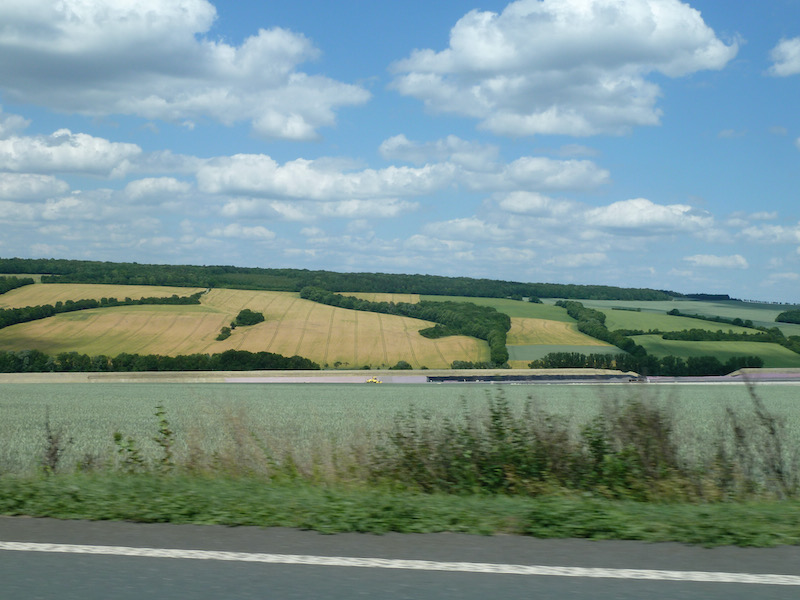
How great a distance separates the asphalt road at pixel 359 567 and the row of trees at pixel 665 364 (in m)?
74.5

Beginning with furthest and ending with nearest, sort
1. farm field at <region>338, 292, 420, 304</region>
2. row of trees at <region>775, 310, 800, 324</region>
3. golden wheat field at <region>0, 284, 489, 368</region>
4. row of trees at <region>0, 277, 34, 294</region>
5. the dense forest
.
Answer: the dense forest < farm field at <region>338, 292, 420, 304</region> < row of trees at <region>775, 310, 800, 324</region> < row of trees at <region>0, 277, 34, 294</region> < golden wheat field at <region>0, 284, 489, 368</region>

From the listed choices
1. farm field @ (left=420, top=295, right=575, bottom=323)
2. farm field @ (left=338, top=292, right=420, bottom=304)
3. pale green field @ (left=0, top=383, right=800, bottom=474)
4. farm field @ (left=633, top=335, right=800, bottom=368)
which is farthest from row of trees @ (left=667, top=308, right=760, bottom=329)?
pale green field @ (left=0, top=383, right=800, bottom=474)

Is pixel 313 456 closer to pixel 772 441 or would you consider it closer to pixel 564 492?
pixel 564 492

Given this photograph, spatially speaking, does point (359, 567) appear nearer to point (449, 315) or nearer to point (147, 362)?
point (147, 362)

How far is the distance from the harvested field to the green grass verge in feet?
311

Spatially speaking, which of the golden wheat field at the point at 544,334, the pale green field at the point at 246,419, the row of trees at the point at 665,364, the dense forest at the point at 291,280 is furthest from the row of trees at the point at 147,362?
the pale green field at the point at 246,419

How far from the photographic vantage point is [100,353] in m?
78.4

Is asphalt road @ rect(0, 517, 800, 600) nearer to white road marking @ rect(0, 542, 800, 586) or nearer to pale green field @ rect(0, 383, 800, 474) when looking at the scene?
white road marking @ rect(0, 542, 800, 586)

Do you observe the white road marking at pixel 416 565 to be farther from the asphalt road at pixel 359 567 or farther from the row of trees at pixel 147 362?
the row of trees at pixel 147 362

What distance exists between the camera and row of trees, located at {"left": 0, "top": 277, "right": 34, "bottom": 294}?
319ft

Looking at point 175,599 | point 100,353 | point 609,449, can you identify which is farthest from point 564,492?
point 100,353

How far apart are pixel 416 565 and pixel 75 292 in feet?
341

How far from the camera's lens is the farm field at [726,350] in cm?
7869

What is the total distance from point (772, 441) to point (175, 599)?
7.67 m
